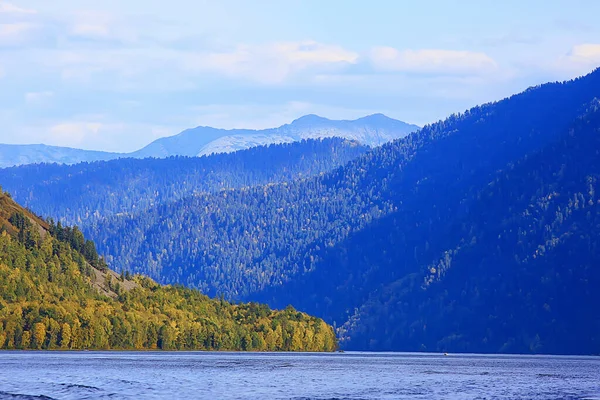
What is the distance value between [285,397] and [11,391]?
3238 cm

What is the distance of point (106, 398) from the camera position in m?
136

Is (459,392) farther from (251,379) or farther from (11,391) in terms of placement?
(11,391)

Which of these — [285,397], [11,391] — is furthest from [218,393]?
[11,391]

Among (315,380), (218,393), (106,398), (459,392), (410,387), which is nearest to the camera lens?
(106,398)

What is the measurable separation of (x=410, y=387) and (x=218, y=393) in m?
36.9

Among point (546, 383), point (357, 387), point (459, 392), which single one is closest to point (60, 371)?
point (357, 387)

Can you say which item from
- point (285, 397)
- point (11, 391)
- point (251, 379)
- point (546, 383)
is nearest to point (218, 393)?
point (285, 397)

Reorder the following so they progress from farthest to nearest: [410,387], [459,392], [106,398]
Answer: [410,387] < [459,392] < [106,398]

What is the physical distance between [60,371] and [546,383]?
7763 centimetres

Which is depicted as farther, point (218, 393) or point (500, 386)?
point (500, 386)

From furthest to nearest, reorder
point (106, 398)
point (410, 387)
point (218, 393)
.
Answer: point (410, 387), point (218, 393), point (106, 398)

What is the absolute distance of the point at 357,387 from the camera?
171250 millimetres

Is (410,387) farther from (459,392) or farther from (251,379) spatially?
(251,379)

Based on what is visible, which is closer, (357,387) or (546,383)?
(357,387)
